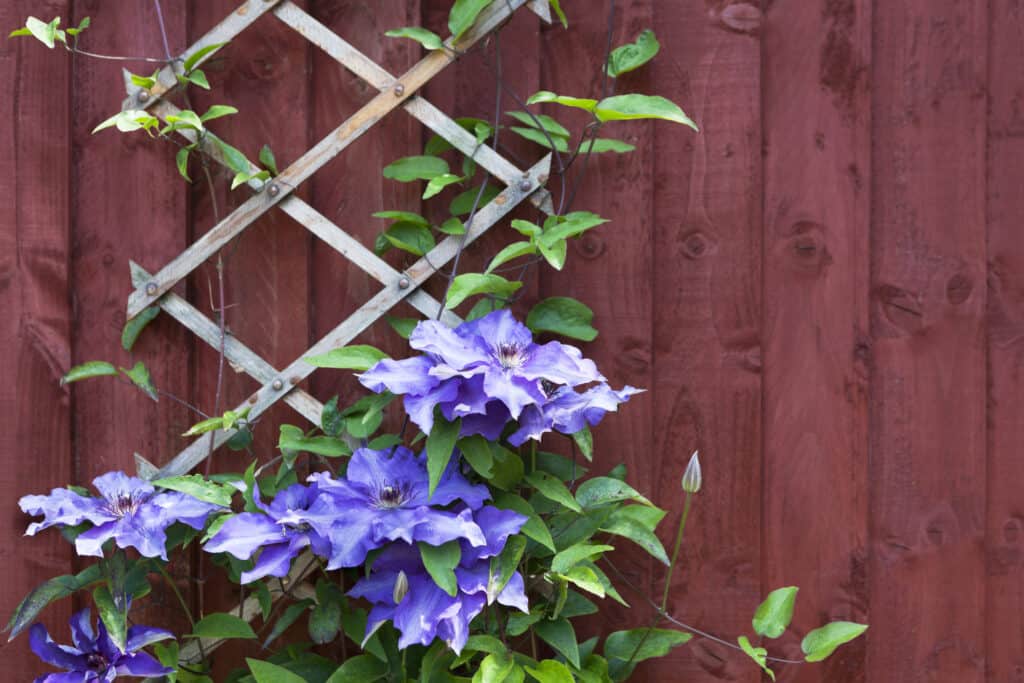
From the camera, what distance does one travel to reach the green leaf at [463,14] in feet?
3.99

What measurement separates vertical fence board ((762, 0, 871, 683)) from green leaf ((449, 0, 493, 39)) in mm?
415

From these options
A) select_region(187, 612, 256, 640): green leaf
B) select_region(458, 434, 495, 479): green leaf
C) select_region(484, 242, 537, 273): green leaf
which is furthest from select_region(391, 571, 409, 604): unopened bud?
select_region(484, 242, 537, 273): green leaf

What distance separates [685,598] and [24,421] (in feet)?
3.18

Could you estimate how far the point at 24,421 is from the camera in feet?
4.48

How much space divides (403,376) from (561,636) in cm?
37

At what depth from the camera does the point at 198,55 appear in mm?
1246

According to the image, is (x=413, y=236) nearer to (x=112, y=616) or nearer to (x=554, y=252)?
(x=554, y=252)

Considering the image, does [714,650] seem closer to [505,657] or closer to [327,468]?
[505,657]

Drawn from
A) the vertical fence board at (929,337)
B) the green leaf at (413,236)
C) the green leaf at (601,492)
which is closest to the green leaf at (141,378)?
the green leaf at (413,236)

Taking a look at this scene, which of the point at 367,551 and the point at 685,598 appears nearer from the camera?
the point at 367,551

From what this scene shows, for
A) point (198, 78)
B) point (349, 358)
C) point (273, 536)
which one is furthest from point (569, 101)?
point (273, 536)

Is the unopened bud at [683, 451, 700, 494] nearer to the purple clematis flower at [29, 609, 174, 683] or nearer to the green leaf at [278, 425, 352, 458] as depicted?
the green leaf at [278, 425, 352, 458]

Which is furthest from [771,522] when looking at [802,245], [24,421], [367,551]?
[24,421]

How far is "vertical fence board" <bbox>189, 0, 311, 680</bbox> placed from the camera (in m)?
1.34
